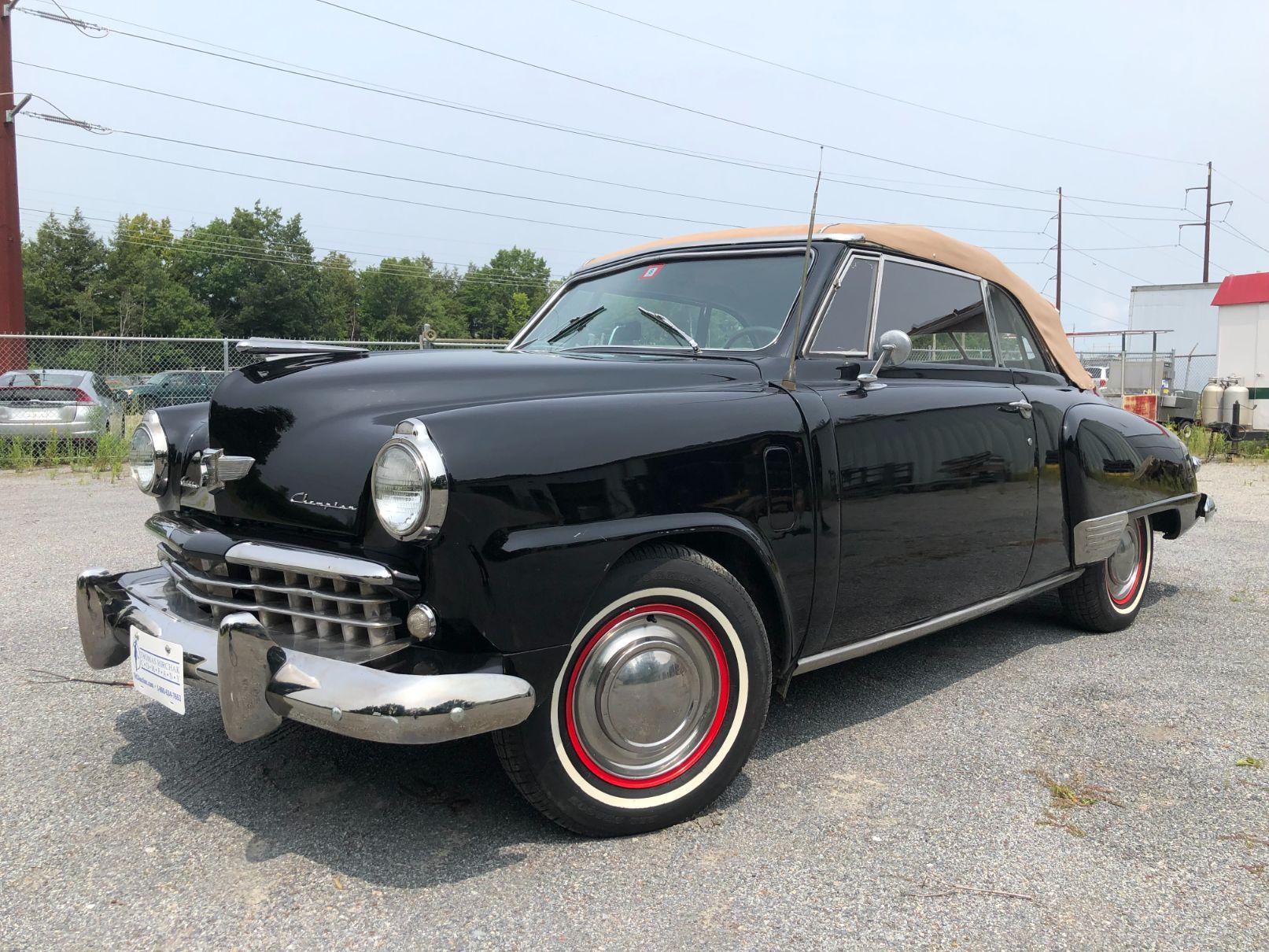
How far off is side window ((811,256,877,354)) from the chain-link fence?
699 centimetres

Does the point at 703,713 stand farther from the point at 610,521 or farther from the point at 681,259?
the point at 681,259

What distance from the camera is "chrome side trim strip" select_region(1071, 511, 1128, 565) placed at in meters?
4.02

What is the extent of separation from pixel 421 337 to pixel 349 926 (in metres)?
2.90

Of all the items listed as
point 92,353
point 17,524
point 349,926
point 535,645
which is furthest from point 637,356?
point 92,353

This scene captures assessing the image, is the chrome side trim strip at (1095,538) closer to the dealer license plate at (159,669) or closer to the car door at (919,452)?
the car door at (919,452)

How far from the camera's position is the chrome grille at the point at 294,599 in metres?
2.24

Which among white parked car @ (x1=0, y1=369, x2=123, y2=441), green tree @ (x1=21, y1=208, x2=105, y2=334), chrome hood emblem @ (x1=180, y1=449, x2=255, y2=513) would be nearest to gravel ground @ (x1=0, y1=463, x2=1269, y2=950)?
chrome hood emblem @ (x1=180, y1=449, x2=255, y2=513)

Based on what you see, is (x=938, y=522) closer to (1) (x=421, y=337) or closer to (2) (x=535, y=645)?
(2) (x=535, y=645)

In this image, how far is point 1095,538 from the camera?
4.07m

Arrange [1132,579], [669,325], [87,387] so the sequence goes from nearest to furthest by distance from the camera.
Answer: [669,325], [1132,579], [87,387]

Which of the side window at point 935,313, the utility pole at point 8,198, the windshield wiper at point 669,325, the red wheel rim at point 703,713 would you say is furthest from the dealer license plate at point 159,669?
the utility pole at point 8,198

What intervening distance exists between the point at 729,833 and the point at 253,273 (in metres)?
70.8

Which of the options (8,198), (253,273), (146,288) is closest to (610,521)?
(8,198)

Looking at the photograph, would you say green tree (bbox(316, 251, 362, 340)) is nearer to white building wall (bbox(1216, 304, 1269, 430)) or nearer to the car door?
white building wall (bbox(1216, 304, 1269, 430))
